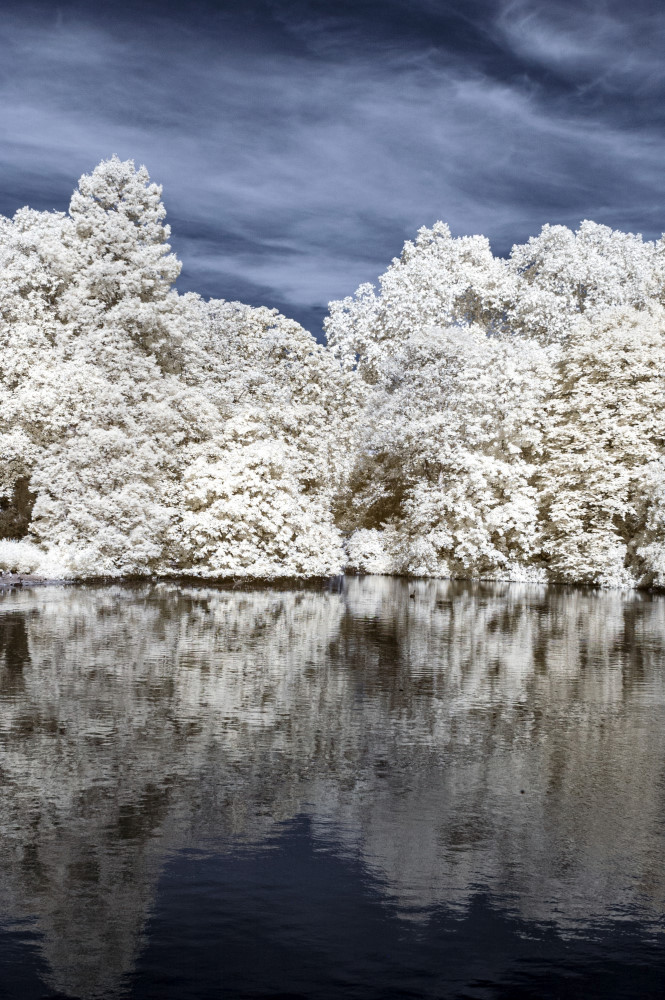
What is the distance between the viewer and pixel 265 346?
4894 cm

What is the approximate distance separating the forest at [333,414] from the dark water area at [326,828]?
61.9 feet

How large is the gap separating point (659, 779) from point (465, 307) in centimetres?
5093

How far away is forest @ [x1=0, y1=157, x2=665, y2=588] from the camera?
3616 centimetres

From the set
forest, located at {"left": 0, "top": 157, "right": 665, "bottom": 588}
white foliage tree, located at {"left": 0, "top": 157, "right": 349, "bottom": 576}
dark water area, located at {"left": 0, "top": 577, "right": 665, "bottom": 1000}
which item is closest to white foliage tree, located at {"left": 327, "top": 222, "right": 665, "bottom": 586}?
forest, located at {"left": 0, "top": 157, "right": 665, "bottom": 588}

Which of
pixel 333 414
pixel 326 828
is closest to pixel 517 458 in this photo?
pixel 333 414

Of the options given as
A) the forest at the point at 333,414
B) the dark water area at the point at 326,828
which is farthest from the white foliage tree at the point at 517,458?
the dark water area at the point at 326,828

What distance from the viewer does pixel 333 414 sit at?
50.9 metres

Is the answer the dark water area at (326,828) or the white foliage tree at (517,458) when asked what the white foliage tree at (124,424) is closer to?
the white foliage tree at (517,458)

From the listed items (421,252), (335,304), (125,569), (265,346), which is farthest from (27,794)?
(421,252)

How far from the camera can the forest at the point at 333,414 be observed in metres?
36.2

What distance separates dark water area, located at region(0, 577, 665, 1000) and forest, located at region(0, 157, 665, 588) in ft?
61.9

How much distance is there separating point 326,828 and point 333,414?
42.9m

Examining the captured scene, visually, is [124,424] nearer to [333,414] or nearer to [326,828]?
[333,414]

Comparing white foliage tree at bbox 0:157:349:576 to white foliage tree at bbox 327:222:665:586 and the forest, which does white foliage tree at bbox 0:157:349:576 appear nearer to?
Answer: the forest
